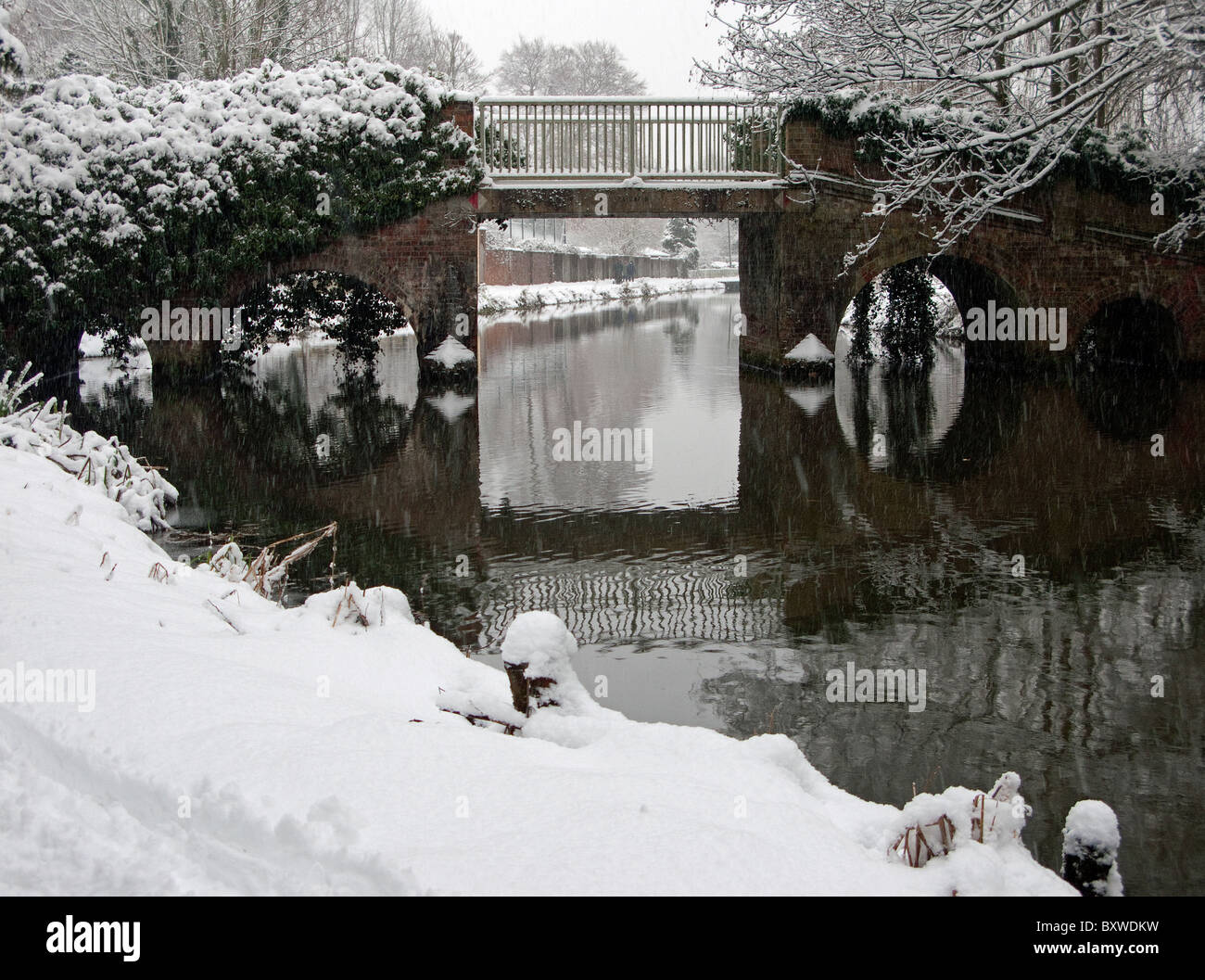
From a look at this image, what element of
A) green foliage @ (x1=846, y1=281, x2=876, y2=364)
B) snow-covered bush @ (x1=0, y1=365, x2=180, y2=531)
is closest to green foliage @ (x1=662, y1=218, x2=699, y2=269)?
green foliage @ (x1=846, y1=281, x2=876, y2=364)

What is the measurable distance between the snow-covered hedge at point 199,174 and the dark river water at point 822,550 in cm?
210

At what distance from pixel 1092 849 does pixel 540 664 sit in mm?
2050

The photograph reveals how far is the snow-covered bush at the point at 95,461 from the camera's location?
359 inches

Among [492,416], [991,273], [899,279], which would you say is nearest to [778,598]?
[492,416]

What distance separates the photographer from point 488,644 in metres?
6.68

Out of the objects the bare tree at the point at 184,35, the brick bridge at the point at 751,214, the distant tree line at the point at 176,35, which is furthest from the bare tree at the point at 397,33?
the brick bridge at the point at 751,214

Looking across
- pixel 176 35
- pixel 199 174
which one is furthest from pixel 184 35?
pixel 199 174

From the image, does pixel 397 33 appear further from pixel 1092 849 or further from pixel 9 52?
pixel 1092 849

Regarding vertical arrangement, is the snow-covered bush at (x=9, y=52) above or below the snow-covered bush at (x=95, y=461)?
above

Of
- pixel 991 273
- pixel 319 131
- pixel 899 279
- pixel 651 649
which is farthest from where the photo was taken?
pixel 899 279

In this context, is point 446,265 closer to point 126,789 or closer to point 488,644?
point 488,644

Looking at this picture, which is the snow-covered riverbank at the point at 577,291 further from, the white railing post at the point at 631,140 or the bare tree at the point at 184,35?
the white railing post at the point at 631,140

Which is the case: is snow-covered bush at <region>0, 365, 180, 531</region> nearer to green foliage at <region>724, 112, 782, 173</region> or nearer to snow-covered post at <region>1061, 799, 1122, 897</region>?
snow-covered post at <region>1061, 799, 1122, 897</region>
